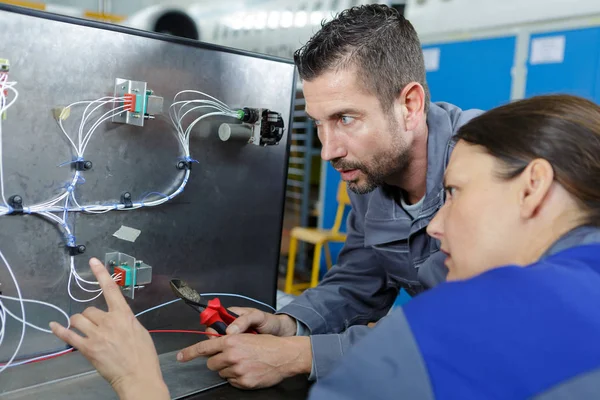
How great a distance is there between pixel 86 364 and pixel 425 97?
0.81m

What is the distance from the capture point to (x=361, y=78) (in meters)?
1.00

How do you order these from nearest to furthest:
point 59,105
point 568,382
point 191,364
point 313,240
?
point 568,382 → point 59,105 → point 191,364 → point 313,240

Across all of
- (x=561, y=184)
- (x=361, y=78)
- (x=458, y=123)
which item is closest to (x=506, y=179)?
(x=561, y=184)

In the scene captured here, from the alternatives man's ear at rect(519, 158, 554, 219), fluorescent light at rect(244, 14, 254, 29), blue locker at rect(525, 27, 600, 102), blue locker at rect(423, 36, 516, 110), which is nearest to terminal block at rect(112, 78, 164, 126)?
man's ear at rect(519, 158, 554, 219)

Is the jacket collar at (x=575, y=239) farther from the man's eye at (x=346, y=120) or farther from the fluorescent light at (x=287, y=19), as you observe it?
the fluorescent light at (x=287, y=19)

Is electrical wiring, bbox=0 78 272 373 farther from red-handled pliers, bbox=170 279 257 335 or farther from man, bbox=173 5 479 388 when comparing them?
man, bbox=173 5 479 388

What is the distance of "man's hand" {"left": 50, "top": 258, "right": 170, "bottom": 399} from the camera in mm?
672

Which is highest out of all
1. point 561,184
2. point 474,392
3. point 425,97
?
point 425,97

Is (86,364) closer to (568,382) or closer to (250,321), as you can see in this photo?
(250,321)

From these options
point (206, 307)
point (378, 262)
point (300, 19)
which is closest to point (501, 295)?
Answer: point (206, 307)

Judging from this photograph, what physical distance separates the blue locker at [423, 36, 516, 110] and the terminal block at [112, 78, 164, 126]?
8.08 feet

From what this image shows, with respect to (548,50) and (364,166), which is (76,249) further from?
(548,50)

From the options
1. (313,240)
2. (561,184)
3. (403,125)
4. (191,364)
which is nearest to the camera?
(561,184)

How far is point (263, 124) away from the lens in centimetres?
106
